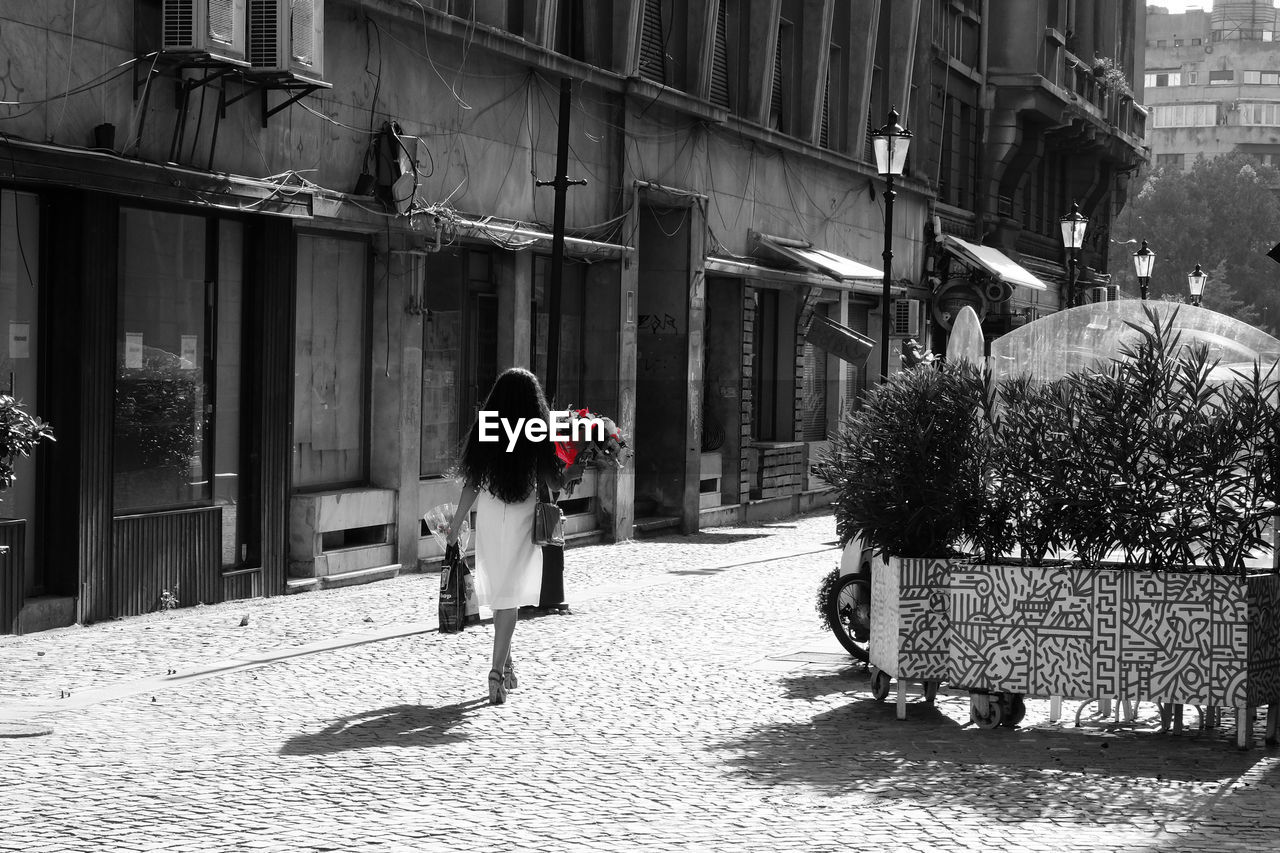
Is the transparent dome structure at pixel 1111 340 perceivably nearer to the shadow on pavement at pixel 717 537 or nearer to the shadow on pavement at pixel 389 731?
the shadow on pavement at pixel 389 731

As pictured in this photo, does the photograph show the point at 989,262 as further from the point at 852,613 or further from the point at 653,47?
the point at 852,613

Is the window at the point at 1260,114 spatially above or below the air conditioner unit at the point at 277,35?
above

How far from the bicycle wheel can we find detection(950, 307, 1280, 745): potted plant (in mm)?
1952

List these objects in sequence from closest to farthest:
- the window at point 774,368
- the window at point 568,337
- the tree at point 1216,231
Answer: the window at point 568,337, the window at point 774,368, the tree at point 1216,231

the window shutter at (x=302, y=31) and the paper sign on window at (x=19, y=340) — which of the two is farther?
the window shutter at (x=302, y=31)

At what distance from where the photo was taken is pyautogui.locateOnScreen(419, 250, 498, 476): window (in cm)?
1711

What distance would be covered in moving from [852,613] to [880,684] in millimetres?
1301

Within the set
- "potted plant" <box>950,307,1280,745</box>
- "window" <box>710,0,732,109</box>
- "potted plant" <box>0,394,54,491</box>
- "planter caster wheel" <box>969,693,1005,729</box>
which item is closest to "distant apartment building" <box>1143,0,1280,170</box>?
"window" <box>710,0,732,109</box>

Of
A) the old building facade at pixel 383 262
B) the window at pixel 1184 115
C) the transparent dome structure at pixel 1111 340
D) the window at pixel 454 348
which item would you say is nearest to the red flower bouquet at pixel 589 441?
the transparent dome structure at pixel 1111 340

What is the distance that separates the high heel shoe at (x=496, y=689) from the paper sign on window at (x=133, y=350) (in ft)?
15.5

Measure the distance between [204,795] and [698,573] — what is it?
34.7 feet

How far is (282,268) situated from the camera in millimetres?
14445

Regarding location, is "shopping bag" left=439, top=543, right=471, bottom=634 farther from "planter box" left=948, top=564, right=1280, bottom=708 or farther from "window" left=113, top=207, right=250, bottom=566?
"window" left=113, top=207, right=250, bottom=566

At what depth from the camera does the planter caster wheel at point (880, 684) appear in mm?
9961
